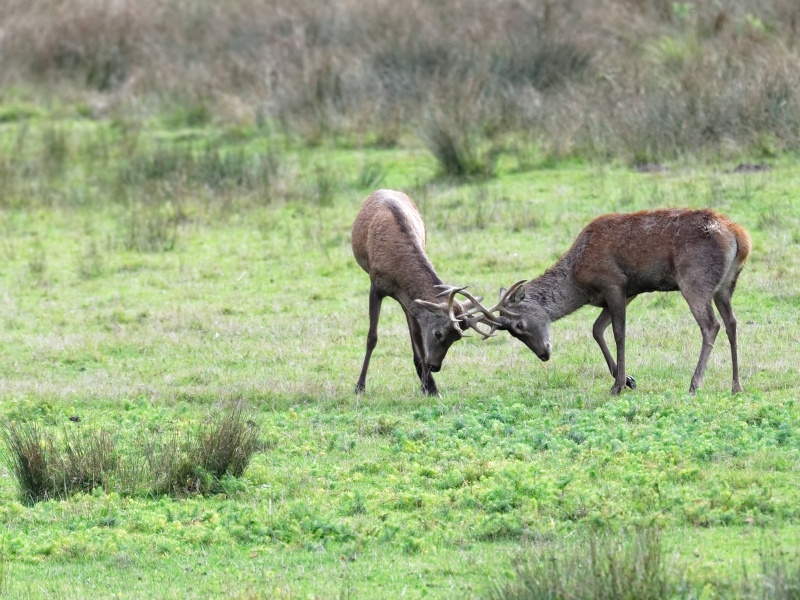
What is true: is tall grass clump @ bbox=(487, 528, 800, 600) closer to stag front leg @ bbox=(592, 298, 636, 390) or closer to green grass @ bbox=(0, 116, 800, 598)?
green grass @ bbox=(0, 116, 800, 598)

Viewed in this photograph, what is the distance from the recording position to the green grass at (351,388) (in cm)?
689

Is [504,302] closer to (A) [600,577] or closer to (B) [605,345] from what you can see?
(B) [605,345]

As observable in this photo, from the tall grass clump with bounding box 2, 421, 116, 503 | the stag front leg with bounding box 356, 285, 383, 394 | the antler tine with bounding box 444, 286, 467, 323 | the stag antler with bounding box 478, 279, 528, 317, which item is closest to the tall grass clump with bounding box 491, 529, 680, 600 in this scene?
the tall grass clump with bounding box 2, 421, 116, 503

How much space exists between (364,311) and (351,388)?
8.21 feet

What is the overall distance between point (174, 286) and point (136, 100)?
1112cm

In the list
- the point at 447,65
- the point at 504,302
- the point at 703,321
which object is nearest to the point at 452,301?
the point at 504,302

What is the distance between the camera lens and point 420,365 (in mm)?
10742

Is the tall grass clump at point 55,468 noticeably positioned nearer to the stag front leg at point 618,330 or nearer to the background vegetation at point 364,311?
the background vegetation at point 364,311

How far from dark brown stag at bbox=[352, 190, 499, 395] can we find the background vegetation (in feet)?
1.16

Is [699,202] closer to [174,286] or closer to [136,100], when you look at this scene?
[174,286]

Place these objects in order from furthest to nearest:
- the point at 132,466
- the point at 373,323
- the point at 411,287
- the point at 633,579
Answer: the point at 373,323 → the point at 411,287 → the point at 132,466 → the point at 633,579

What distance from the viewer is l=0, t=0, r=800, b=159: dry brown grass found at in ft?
59.2

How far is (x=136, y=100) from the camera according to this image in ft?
81.7

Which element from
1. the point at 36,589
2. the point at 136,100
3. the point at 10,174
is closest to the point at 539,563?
the point at 36,589
